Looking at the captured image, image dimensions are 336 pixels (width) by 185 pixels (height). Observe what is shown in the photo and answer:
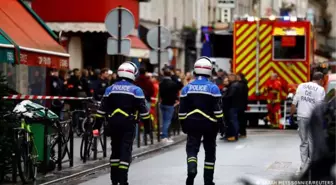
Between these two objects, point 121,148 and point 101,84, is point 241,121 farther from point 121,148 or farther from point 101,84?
point 121,148

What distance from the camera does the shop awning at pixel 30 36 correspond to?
59.2 feet

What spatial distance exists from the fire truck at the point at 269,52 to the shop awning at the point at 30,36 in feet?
33.6

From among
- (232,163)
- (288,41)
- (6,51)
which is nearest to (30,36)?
(6,51)

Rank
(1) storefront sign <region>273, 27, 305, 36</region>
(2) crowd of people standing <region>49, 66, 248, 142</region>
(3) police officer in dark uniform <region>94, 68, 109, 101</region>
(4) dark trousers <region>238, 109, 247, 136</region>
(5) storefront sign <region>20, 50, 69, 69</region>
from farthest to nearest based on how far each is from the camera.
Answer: (1) storefront sign <region>273, 27, 305, 36</region> → (3) police officer in dark uniform <region>94, 68, 109, 101</region> → (4) dark trousers <region>238, 109, 247, 136</region> → (2) crowd of people standing <region>49, 66, 248, 142</region> → (5) storefront sign <region>20, 50, 69, 69</region>

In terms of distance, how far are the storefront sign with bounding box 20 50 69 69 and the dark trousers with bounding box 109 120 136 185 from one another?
3963 millimetres

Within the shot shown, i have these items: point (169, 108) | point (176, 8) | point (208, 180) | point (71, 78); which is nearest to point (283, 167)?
point (208, 180)

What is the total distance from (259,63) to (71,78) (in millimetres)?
6663

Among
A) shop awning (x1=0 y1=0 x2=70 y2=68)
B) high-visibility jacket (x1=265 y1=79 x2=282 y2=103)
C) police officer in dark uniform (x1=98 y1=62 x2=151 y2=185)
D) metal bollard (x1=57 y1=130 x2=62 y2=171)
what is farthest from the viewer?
high-visibility jacket (x1=265 y1=79 x2=282 y2=103)

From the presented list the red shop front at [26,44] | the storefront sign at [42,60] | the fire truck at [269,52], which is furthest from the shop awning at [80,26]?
the storefront sign at [42,60]

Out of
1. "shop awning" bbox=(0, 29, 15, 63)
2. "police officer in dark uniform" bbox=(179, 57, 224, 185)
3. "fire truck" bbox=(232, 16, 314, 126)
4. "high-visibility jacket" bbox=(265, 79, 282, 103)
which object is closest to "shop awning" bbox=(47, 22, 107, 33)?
"fire truck" bbox=(232, 16, 314, 126)

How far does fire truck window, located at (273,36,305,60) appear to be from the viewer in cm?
3083

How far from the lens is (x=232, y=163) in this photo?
18.9 meters

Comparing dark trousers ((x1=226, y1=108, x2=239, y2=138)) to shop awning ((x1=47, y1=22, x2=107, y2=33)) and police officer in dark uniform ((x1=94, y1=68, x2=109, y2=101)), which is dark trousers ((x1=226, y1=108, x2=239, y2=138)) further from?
shop awning ((x1=47, y1=22, x2=107, y2=33))

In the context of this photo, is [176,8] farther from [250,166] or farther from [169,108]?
[250,166]
